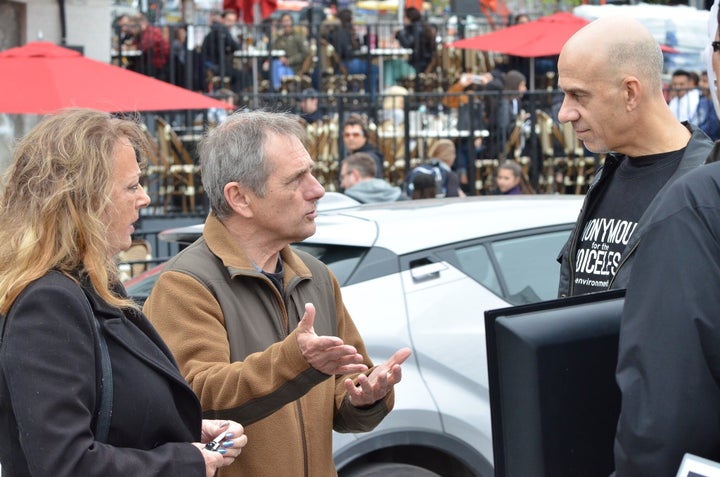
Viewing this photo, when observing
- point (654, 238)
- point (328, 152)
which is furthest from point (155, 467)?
point (328, 152)

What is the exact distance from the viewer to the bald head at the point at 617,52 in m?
3.22

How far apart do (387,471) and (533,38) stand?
34.0 ft

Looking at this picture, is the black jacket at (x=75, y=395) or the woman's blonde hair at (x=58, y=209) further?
the woman's blonde hair at (x=58, y=209)

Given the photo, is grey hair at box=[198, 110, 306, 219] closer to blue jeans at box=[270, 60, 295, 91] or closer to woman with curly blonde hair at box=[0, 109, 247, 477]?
A: woman with curly blonde hair at box=[0, 109, 247, 477]

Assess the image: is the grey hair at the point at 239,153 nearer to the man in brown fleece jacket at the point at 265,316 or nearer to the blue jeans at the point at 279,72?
the man in brown fleece jacket at the point at 265,316

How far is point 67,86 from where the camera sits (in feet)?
28.6

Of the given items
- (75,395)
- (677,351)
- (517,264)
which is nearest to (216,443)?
(75,395)

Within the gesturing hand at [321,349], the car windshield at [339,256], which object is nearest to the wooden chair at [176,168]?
the car windshield at [339,256]

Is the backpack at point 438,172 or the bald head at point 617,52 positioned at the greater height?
the bald head at point 617,52

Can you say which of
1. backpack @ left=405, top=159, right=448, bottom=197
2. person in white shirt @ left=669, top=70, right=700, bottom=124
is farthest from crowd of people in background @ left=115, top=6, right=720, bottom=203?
backpack @ left=405, top=159, right=448, bottom=197

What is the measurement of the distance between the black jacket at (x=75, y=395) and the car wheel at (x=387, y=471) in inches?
82.2

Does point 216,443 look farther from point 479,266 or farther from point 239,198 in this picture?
point 479,266

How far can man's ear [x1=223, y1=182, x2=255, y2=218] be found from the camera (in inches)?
131

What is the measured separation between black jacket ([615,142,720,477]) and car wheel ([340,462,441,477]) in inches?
106
